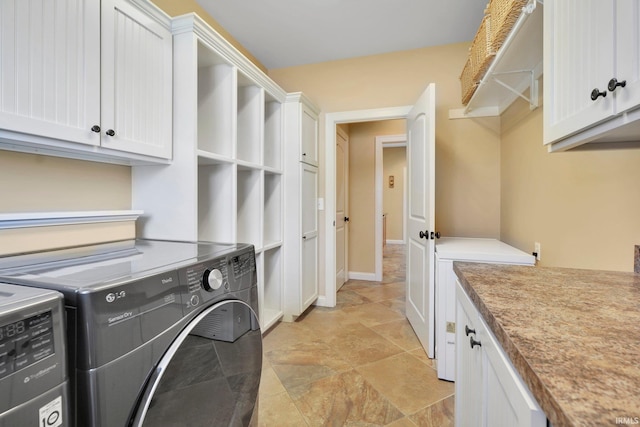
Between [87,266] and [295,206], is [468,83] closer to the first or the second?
[295,206]

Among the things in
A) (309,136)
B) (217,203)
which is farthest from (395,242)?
(217,203)

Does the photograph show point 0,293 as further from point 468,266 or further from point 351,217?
point 351,217

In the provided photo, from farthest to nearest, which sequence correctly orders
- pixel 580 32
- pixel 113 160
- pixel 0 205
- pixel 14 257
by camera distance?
pixel 113 160
pixel 0 205
pixel 14 257
pixel 580 32

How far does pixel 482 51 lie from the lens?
1647 mm

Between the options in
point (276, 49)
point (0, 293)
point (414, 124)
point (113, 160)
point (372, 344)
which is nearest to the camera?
point (0, 293)

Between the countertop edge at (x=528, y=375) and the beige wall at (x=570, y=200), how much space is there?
863 mm

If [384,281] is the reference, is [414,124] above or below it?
above

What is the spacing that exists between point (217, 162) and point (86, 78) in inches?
29.1

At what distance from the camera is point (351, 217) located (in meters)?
4.00

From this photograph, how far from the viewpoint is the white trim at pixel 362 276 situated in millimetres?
3948

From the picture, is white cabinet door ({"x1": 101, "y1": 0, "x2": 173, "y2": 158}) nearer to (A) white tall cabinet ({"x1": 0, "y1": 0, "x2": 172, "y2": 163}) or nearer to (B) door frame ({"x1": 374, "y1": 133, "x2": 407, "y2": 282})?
(A) white tall cabinet ({"x1": 0, "y1": 0, "x2": 172, "y2": 163})

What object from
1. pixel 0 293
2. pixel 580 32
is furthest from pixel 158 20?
pixel 580 32

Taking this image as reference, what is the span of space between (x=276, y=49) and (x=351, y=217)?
2.22 meters

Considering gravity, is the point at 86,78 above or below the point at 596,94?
above
